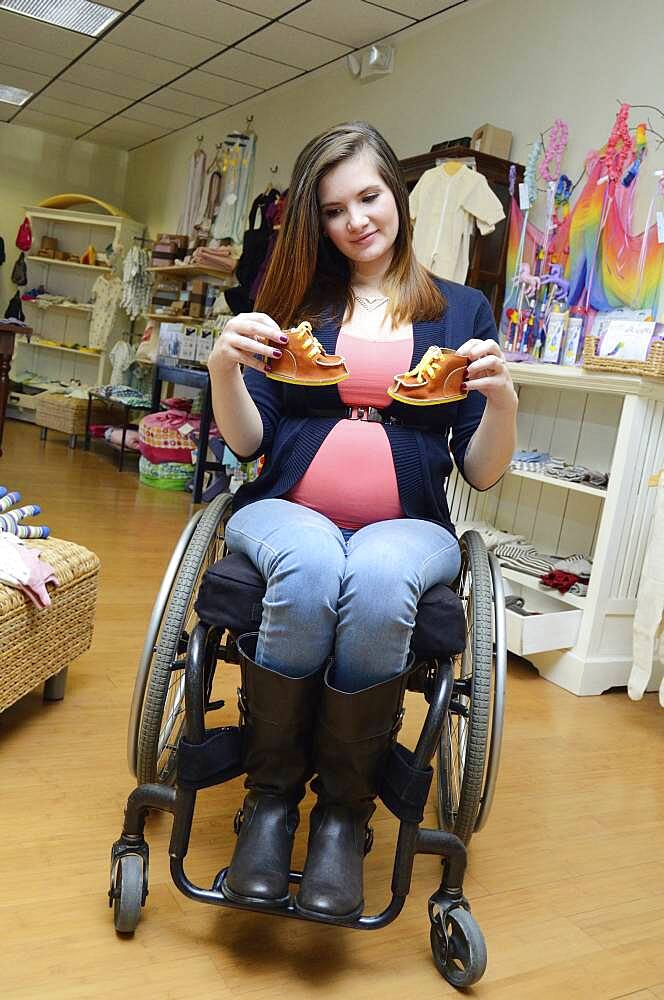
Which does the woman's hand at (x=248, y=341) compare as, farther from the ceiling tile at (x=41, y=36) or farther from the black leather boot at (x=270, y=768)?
the ceiling tile at (x=41, y=36)

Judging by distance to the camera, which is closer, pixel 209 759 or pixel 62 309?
pixel 209 759

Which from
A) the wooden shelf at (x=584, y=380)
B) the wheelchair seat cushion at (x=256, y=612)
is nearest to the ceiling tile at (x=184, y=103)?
→ the wooden shelf at (x=584, y=380)

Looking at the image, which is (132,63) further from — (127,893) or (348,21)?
(127,893)

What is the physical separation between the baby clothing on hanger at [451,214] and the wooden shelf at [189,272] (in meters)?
2.47

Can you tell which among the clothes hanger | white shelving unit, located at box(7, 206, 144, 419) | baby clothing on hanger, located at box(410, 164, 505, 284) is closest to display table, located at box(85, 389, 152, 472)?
white shelving unit, located at box(7, 206, 144, 419)

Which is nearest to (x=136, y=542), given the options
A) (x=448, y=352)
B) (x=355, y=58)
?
(x=448, y=352)

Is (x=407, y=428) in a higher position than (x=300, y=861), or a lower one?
higher

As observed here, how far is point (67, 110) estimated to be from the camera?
7.29m

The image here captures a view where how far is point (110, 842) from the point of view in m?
1.52

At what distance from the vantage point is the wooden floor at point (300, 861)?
1.24m

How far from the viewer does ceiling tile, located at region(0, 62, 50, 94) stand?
20.8 ft

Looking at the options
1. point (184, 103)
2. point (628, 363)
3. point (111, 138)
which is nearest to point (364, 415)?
point (628, 363)

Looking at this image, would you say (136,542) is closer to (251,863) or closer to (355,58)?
(251,863)

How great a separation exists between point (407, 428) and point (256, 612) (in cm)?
44
